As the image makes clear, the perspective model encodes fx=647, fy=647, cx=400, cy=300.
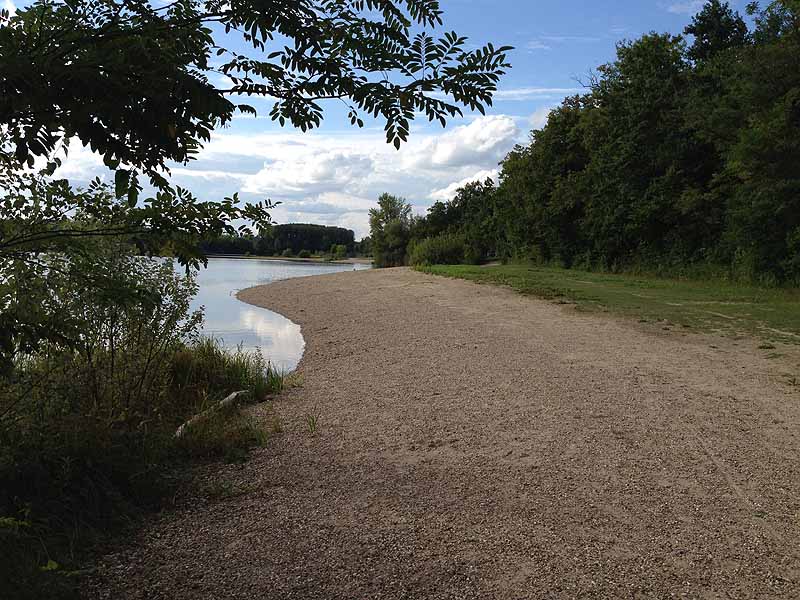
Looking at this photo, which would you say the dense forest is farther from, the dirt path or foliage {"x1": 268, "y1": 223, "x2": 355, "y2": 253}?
foliage {"x1": 268, "y1": 223, "x2": 355, "y2": 253}

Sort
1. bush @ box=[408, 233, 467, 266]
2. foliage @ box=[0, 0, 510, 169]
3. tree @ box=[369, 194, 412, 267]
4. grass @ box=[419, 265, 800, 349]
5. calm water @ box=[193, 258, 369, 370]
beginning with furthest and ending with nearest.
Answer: tree @ box=[369, 194, 412, 267], bush @ box=[408, 233, 467, 266], calm water @ box=[193, 258, 369, 370], grass @ box=[419, 265, 800, 349], foliage @ box=[0, 0, 510, 169]

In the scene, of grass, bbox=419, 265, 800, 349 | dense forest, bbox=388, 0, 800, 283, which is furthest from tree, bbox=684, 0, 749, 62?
grass, bbox=419, 265, 800, 349

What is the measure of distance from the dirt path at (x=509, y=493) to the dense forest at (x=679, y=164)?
12456 millimetres

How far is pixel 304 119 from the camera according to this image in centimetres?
258

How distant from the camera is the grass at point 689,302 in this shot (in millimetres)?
12344

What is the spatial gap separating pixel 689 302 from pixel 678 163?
11.9 m

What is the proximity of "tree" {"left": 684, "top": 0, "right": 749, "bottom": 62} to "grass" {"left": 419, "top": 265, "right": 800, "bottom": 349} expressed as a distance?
40.1 ft

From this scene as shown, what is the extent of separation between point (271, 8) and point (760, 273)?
22.0m

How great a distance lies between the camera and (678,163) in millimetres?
26266

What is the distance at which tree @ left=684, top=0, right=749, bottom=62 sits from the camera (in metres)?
28.3

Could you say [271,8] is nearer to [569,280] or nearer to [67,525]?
[67,525]

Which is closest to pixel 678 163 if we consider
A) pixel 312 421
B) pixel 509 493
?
pixel 312 421

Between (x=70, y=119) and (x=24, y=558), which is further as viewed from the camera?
(x=24, y=558)

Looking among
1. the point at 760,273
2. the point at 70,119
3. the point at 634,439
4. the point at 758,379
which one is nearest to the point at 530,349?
the point at 758,379
